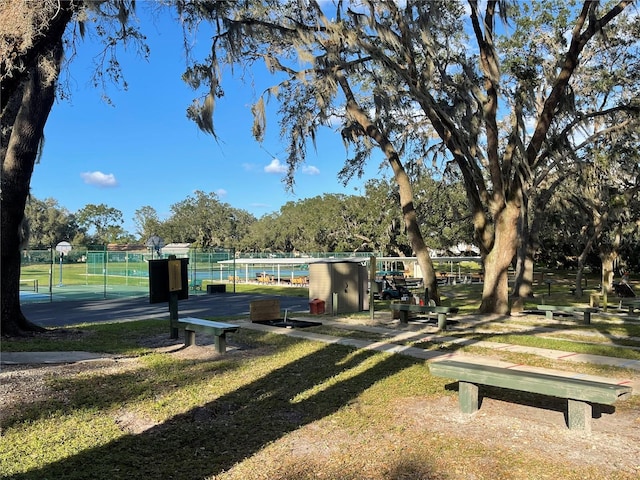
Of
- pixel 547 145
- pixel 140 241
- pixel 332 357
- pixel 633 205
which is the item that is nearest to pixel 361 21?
pixel 547 145

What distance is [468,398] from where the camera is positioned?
5145mm

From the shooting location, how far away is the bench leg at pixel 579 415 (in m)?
4.55

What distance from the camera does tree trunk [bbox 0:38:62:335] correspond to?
945cm

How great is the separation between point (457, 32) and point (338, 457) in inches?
513

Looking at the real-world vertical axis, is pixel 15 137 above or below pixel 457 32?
below

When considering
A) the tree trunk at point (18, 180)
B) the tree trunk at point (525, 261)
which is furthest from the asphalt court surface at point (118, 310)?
the tree trunk at point (525, 261)

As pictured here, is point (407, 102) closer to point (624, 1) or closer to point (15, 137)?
point (624, 1)

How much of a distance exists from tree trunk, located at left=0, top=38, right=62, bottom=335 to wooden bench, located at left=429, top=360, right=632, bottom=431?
8.05 meters

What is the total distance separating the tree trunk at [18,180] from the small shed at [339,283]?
26.7ft

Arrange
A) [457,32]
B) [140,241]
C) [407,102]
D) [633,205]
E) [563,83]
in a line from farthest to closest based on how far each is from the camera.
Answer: [140,241]
[633,205]
[407,102]
[457,32]
[563,83]

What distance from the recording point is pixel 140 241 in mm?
100000

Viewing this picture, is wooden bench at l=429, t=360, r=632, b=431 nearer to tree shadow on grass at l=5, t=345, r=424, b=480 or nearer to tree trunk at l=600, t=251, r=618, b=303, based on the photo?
tree shadow on grass at l=5, t=345, r=424, b=480

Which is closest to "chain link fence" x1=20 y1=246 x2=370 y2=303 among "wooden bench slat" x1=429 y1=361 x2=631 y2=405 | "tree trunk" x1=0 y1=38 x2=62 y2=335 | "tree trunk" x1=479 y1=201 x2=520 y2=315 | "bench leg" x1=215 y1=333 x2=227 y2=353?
"tree trunk" x1=0 y1=38 x2=62 y2=335

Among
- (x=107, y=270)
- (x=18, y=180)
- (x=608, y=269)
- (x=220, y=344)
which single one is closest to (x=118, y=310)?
(x=18, y=180)
